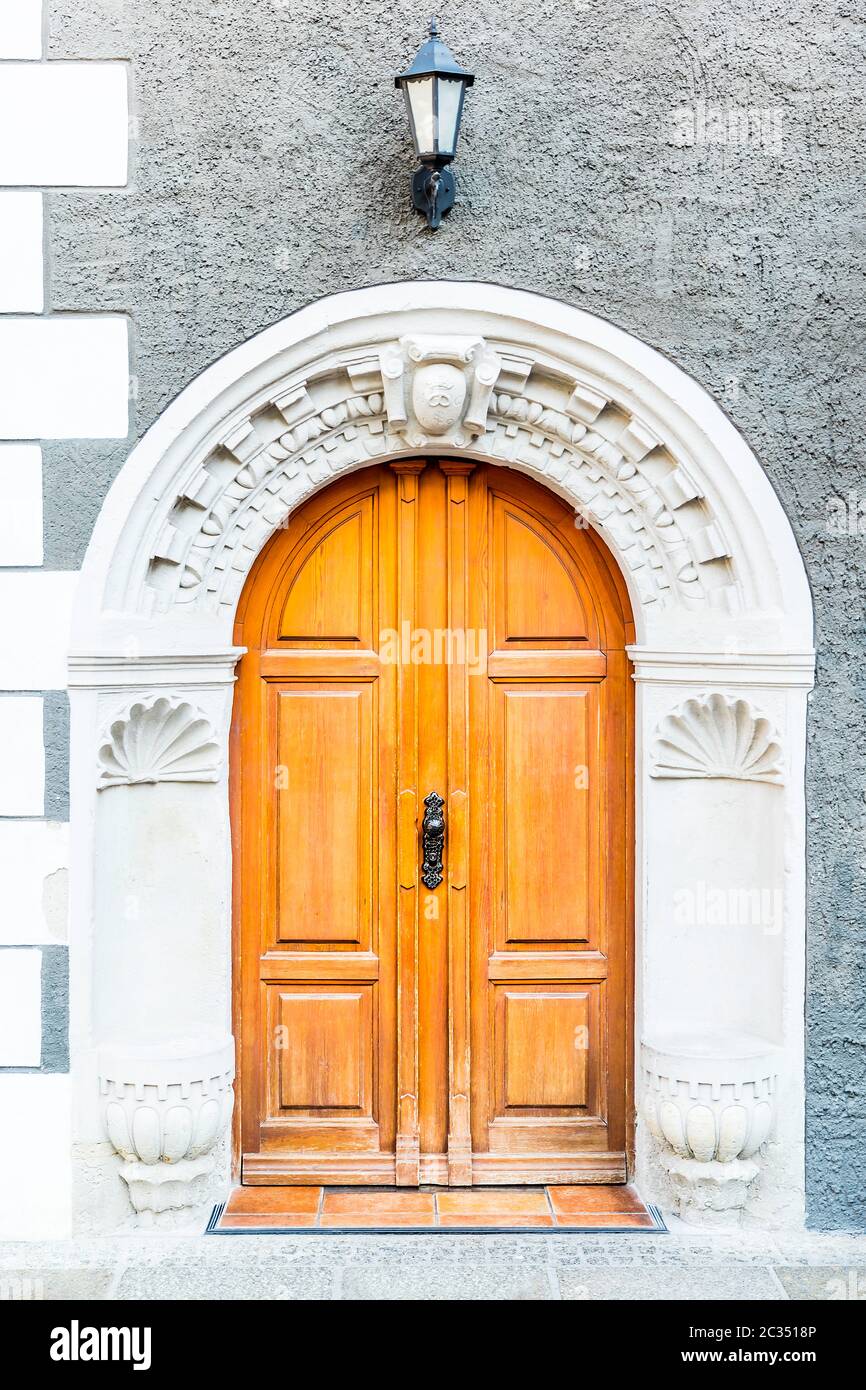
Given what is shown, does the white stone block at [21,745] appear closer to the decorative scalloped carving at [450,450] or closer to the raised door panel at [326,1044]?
the decorative scalloped carving at [450,450]

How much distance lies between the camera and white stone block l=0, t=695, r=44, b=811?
367 cm

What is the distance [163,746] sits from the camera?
3.82 metres

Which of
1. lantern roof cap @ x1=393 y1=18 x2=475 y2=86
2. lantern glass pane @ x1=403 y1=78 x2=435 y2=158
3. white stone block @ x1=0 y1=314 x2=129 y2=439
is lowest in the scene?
white stone block @ x1=0 y1=314 x2=129 y2=439

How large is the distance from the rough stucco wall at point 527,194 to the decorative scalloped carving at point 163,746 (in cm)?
53

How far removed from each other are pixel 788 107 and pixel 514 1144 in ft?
11.4

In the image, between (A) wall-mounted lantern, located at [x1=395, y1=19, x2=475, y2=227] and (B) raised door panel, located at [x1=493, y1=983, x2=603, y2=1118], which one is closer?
(A) wall-mounted lantern, located at [x1=395, y1=19, x2=475, y2=227]

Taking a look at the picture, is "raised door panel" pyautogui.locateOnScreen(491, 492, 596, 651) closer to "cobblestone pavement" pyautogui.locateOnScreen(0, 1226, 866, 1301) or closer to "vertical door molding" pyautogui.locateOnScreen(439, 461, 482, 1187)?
"vertical door molding" pyautogui.locateOnScreen(439, 461, 482, 1187)

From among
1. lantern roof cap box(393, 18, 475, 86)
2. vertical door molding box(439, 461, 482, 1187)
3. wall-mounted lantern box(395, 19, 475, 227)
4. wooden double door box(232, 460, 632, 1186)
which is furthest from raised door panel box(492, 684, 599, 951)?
lantern roof cap box(393, 18, 475, 86)

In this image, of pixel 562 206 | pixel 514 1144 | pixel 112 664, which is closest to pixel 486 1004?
pixel 514 1144

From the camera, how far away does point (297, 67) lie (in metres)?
3.63

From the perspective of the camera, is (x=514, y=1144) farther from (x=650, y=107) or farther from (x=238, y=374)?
(x=650, y=107)

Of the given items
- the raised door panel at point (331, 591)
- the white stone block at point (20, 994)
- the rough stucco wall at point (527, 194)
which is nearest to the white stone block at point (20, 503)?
the rough stucco wall at point (527, 194)

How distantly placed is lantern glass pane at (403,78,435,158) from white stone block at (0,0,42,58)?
1.15 m

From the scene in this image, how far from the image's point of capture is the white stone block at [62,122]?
3.61 meters
